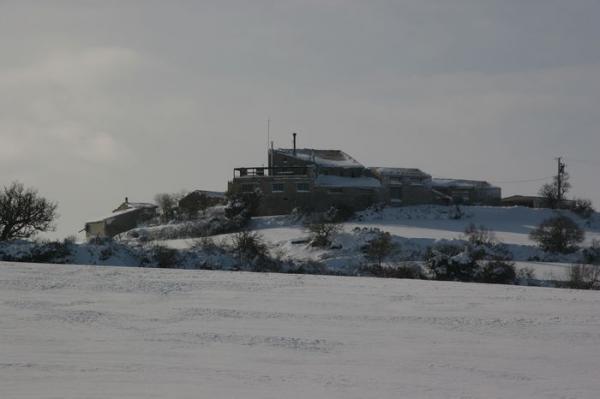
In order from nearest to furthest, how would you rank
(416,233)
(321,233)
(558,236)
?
(558,236) < (321,233) < (416,233)

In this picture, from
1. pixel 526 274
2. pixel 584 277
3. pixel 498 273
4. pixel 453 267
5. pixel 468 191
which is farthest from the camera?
pixel 468 191

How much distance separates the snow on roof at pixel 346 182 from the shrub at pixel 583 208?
1621 cm

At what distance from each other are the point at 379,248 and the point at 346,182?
2020 cm

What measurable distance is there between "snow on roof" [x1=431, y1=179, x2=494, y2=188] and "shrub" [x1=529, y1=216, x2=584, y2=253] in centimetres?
2137


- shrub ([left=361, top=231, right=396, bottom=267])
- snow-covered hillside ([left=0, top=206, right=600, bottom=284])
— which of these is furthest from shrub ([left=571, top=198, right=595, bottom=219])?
shrub ([left=361, top=231, right=396, bottom=267])

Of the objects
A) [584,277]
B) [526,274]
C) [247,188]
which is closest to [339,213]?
[247,188]

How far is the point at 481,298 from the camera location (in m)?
23.6

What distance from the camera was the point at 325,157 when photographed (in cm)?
7694

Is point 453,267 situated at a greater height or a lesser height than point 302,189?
lesser

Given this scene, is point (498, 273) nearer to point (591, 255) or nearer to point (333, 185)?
point (591, 255)

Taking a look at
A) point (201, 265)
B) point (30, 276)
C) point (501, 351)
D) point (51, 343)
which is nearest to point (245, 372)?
point (51, 343)

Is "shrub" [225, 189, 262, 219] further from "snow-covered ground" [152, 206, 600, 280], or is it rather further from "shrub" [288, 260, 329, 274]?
"shrub" [288, 260, 329, 274]

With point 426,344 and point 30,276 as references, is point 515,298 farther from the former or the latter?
point 30,276

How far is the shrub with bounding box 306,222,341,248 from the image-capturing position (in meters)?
54.5
